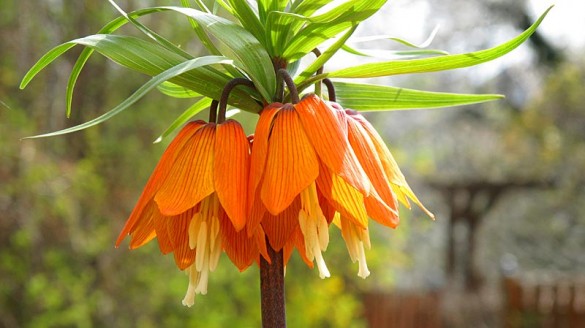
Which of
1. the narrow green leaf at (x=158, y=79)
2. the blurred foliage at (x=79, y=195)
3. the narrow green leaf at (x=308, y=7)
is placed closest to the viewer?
the narrow green leaf at (x=158, y=79)

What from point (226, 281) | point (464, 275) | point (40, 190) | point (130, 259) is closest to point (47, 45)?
point (40, 190)

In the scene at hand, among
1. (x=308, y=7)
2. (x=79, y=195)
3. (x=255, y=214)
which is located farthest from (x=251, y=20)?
(x=79, y=195)

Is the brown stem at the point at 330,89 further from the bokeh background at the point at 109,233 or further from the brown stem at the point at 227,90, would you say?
the bokeh background at the point at 109,233

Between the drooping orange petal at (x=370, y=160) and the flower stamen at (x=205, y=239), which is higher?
the drooping orange petal at (x=370, y=160)

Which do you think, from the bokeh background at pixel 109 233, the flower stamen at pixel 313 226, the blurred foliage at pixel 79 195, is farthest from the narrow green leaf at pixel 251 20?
the blurred foliage at pixel 79 195

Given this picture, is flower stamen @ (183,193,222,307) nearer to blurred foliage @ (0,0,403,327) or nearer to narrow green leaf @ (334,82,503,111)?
narrow green leaf @ (334,82,503,111)

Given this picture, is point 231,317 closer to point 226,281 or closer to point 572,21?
point 226,281

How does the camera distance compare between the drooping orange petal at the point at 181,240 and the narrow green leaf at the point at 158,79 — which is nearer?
the narrow green leaf at the point at 158,79
